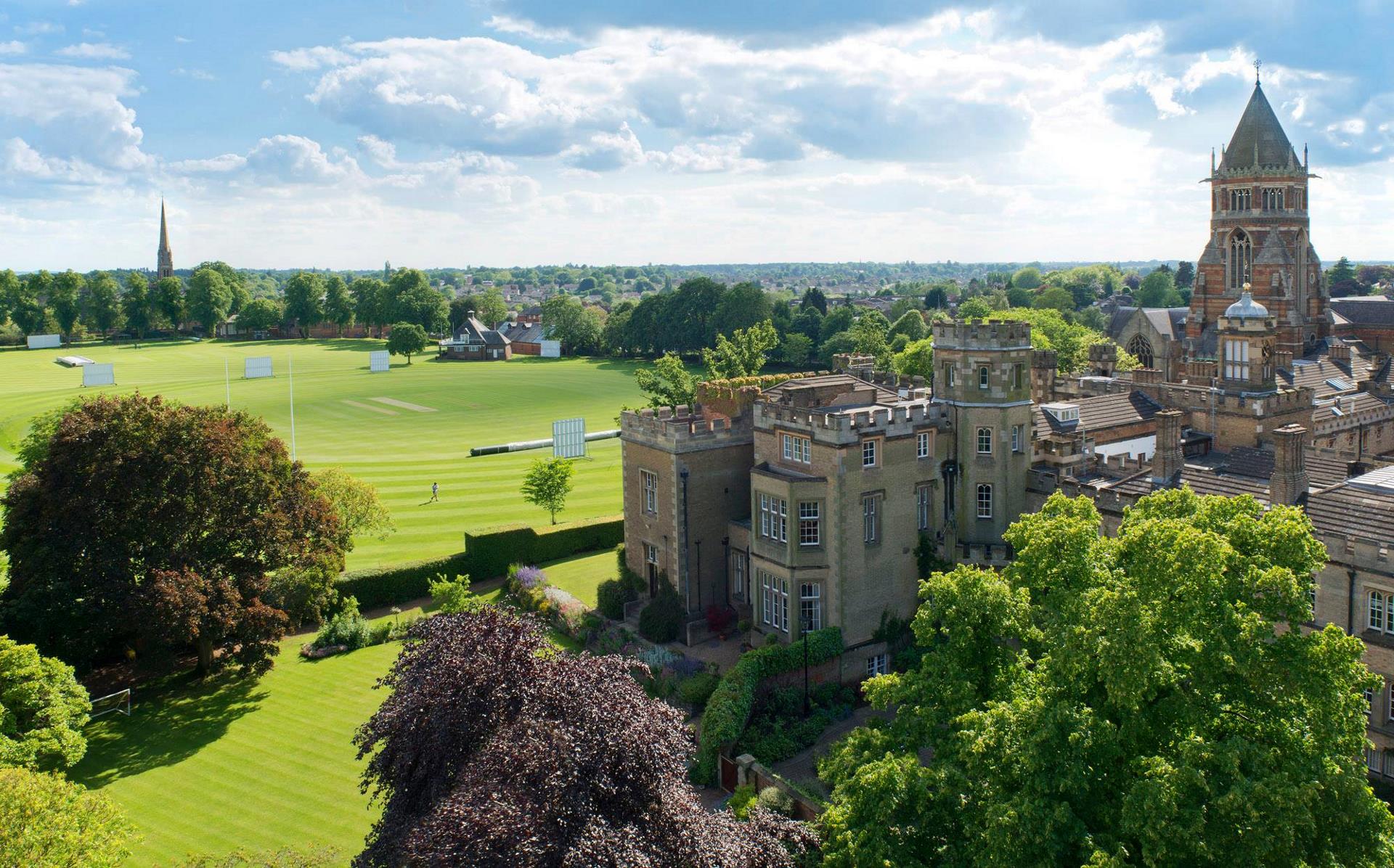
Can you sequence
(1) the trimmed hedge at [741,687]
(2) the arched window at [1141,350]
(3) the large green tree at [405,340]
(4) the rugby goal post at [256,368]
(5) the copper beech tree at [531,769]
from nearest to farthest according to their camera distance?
(5) the copper beech tree at [531,769], (1) the trimmed hedge at [741,687], (2) the arched window at [1141,350], (4) the rugby goal post at [256,368], (3) the large green tree at [405,340]

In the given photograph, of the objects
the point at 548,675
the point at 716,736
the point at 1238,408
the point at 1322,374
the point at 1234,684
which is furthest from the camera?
the point at 1322,374

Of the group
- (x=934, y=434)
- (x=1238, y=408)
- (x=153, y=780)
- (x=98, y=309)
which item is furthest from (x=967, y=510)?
(x=98, y=309)

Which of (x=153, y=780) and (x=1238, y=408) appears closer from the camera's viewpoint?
(x=153, y=780)

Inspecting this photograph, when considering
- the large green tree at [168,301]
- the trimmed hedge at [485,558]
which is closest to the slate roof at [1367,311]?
the trimmed hedge at [485,558]

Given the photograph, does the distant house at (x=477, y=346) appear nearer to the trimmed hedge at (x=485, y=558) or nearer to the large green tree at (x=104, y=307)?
the large green tree at (x=104, y=307)

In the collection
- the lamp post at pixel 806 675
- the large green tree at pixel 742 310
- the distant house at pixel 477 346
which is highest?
the large green tree at pixel 742 310

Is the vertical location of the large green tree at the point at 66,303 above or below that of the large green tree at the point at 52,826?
above

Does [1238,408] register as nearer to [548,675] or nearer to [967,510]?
[967,510]
